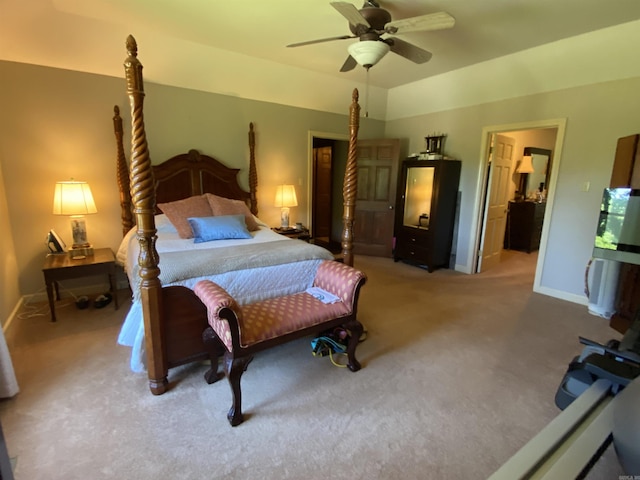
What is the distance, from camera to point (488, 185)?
444 cm

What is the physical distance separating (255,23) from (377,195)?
3.07 m

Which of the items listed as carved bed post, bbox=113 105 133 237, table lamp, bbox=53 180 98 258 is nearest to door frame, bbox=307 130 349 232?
carved bed post, bbox=113 105 133 237

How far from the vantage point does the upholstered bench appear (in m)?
1.76

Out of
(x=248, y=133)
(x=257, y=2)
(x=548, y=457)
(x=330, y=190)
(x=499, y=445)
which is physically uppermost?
(x=257, y=2)

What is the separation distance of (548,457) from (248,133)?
13.8ft

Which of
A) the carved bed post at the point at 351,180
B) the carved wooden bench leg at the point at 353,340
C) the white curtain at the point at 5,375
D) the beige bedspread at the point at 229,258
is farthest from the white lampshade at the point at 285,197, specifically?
the white curtain at the point at 5,375

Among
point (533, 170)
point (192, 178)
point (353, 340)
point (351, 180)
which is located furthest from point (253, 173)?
point (533, 170)

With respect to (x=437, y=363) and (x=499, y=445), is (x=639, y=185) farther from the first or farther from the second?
(x=499, y=445)

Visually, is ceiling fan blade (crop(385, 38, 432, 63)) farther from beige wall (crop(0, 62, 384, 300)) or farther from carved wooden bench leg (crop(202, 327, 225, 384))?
carved wooden bench leg (crop(202, 327, 225, 384))

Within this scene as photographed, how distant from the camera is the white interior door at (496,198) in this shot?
4426 millimetres

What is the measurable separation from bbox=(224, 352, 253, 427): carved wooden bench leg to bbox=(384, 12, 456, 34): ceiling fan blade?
243 cm

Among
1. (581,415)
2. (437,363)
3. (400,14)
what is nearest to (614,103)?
(400,14)

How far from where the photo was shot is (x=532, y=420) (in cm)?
185

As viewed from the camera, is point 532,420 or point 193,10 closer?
point 532,420
